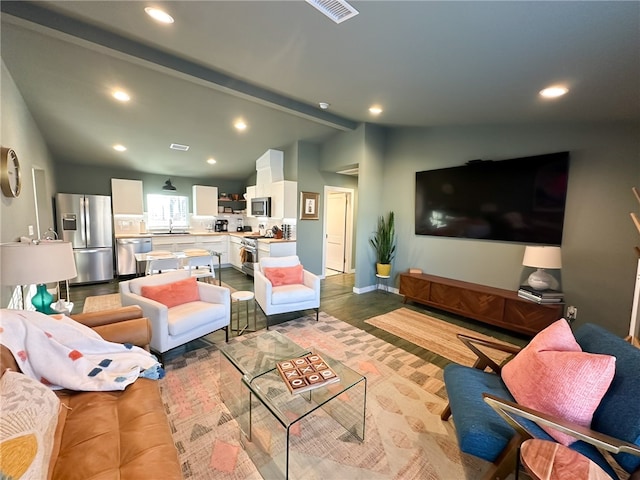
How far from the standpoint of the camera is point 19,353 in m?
1.42

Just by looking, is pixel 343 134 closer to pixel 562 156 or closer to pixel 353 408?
pixel 562 156

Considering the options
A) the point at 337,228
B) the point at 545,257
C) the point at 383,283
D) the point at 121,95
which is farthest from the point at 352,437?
the point at 337,228

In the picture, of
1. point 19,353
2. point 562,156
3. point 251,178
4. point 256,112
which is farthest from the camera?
point 251,178

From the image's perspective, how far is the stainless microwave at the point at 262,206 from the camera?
219 inches

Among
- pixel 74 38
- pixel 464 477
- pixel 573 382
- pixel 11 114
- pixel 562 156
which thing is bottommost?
pixel 464 477

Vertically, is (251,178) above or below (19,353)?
above

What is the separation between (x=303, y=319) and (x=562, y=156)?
12.1 feet

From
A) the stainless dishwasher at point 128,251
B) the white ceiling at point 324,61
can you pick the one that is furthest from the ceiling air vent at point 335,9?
the stainless dishwasher at point 128,251

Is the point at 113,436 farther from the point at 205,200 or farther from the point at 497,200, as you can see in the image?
the point at 205,200

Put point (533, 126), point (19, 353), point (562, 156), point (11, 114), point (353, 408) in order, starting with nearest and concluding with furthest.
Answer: point (19, 353)
point (353, 408)
point (11, 114)
point (562, 156)
point (533, 126)

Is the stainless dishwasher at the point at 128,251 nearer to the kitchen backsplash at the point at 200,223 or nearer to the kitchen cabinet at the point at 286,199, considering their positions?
the kitchen backsplash at the point at 200,223

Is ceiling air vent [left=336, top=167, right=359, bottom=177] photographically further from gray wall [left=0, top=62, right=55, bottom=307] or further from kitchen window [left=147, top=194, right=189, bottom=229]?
gray wall [left=0, top=62, right=55, bottom=307]

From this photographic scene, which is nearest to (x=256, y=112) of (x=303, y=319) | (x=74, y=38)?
(x=74, y=38)

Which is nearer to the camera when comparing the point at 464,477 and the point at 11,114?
the point at 464,477
